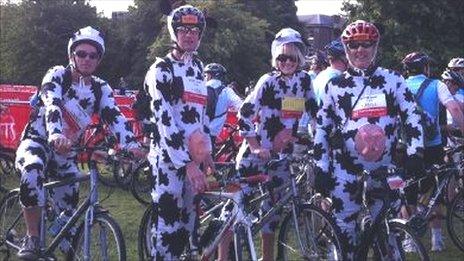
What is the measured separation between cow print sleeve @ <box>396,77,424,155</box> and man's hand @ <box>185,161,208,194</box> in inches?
58.6

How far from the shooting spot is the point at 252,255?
4301mm

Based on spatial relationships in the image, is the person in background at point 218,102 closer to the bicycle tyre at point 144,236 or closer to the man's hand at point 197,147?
the bicycle tyre at point 144,236

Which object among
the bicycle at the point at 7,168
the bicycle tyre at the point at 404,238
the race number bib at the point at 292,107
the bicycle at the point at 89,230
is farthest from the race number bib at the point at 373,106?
the bicycle at the point at 7,168

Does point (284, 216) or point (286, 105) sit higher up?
point (286, 105)

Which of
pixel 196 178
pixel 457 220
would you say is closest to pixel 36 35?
pixel 457 220

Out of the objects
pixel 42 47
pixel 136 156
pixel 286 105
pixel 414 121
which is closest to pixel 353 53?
pixel 414 121

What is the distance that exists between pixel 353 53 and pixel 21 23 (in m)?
43.9

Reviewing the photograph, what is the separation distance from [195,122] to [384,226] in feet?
5.10

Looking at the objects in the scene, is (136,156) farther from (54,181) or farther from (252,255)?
(252,255)

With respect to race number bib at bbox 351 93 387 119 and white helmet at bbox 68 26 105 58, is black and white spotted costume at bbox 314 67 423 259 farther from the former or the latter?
white helmet at bbox 68 26 105 58

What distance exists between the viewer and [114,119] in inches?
214

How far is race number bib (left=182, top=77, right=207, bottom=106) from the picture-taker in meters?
4.70

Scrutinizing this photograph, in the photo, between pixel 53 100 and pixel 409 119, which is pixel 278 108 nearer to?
pixel 409 119

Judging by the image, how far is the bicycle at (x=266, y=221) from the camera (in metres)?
4.50
